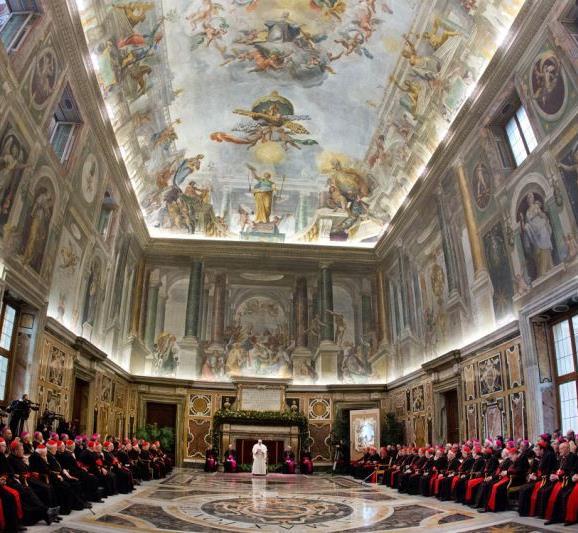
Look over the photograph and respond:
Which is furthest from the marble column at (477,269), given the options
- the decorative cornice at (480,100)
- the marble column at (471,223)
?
the decorative cornice at (480,100)

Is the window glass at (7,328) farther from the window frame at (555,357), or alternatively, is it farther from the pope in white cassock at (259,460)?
the window frame at (555,357)

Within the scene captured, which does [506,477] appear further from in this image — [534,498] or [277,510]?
[277,510]

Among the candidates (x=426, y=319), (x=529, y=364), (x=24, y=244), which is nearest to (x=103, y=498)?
(x=24, y=244)

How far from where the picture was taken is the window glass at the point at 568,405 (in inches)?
492

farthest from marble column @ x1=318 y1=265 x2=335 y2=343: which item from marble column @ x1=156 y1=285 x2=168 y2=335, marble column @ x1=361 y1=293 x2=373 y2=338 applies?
marble column @ x1=156 y1=285 x2=168 y2=335

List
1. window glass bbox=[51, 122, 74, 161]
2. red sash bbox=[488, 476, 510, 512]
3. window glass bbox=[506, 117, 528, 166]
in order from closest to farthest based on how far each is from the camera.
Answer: red sash bbox=[488, 476, 510, 512]
window glass bbox=[506, 117, 528, 166]
window glass bbox=[51, 122, 74, 161]

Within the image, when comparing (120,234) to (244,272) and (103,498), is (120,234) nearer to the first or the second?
(244,272)

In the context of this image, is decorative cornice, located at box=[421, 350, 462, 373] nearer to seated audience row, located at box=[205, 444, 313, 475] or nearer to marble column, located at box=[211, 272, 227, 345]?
seated audience row, located at box=[205, 444, 313, 475]

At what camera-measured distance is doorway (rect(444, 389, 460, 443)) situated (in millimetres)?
18594

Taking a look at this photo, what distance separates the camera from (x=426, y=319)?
841 inches

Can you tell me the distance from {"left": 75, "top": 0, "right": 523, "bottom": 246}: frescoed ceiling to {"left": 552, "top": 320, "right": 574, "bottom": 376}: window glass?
7.35m

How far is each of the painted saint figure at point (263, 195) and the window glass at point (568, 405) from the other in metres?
16.7

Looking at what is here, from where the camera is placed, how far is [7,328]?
13.2 metres

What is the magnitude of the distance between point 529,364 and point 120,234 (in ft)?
50.2
